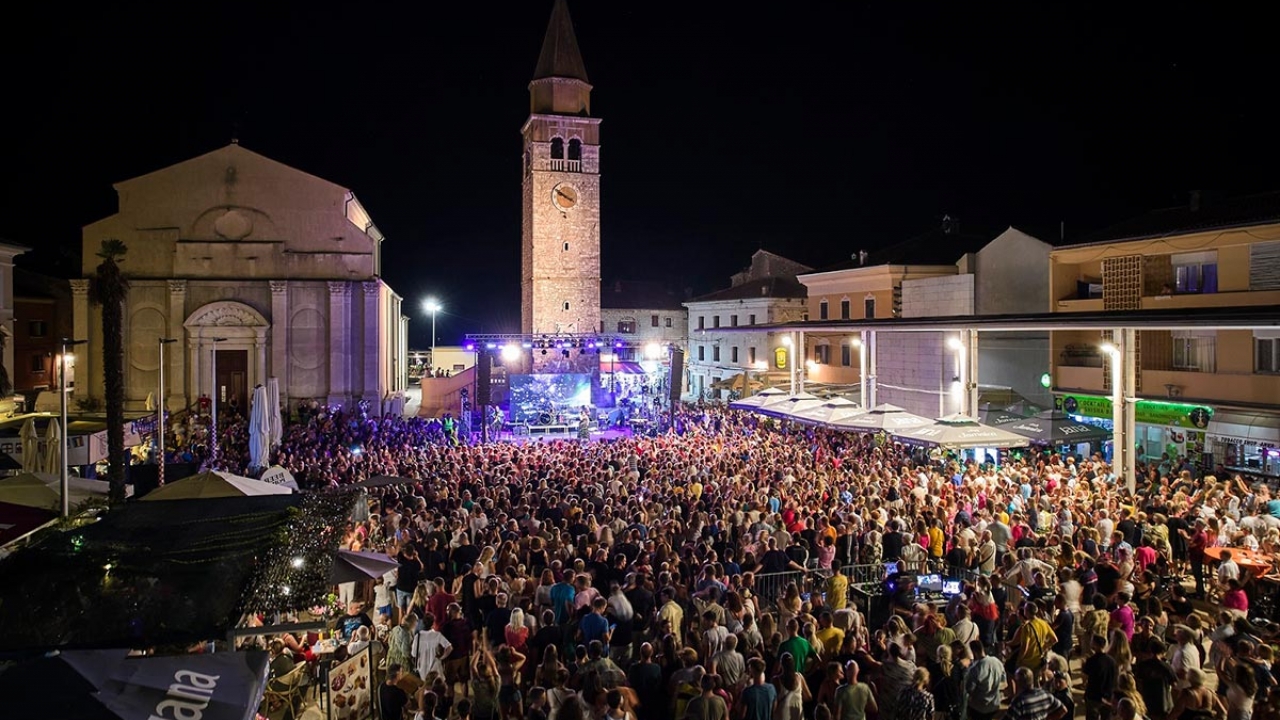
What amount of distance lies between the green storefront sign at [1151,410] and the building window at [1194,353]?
106 centimetres

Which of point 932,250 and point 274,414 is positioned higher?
point 932,250

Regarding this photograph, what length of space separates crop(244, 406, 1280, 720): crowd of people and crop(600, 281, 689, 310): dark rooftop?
43.0 meters

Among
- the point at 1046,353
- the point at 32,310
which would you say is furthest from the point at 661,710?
the point at 32,310

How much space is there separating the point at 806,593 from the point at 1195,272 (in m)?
17.8

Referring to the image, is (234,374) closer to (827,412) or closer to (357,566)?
(827,412)

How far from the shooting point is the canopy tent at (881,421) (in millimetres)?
18453

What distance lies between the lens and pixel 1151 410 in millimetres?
22781

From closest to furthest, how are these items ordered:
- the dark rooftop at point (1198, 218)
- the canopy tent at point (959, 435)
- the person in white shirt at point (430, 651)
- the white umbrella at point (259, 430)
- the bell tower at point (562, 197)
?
1. the person in white shirt at point (430, 651)
2. the canopy tent at point (959, 435)
3. the white umbrella at point (259, 430)
4. the dark rooftop at point (1198, 218)
5. the bell tower at point (562, 197)

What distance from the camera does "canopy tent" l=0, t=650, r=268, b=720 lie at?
4.93 metres

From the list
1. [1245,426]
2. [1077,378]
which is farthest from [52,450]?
[1077,378]

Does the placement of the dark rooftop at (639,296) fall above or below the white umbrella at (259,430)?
above

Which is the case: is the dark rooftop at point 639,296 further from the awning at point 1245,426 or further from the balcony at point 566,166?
the awning at point 1245,426

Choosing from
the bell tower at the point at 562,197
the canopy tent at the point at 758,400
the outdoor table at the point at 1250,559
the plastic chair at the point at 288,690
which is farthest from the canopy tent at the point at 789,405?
the bell tower at the point at 562,197

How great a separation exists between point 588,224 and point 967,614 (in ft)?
135
